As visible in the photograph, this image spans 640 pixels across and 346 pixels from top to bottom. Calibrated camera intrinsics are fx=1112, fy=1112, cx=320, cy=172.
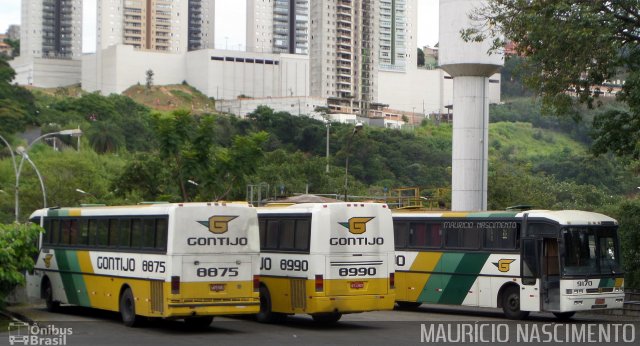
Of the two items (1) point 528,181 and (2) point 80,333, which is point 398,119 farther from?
(2) point 80,333

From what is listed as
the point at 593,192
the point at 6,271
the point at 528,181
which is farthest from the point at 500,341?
the point at 593,192

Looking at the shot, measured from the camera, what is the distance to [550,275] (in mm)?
25141

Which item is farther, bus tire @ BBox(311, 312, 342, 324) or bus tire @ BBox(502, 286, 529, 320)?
bus tire @ BBox(502, 286, 529, 320)

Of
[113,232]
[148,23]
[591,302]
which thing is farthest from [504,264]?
[148,23]

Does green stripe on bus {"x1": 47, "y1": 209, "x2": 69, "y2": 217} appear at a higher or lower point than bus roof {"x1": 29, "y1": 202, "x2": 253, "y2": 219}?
lower

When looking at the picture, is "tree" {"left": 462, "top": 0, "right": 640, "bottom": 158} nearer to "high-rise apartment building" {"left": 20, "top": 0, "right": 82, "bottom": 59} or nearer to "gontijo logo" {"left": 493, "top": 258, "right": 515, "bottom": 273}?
"gontijo logo" {"left": 493, "top": 258, "right": 515, "bottom": 273}

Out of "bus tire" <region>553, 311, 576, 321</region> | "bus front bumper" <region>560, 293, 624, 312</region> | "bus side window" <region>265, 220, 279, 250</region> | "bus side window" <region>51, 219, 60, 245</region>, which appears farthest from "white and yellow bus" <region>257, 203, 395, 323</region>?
"bus side window" <region>51, 219, 60, 245</region>

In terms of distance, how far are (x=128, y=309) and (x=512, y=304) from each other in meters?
9.01

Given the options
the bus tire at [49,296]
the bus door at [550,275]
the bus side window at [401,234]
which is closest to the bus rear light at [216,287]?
the bus tire at [49,296]

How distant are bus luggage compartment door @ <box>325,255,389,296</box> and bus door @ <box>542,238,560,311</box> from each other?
14.0ft

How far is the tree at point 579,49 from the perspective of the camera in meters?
26.0

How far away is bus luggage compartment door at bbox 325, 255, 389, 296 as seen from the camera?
22406 millimetres

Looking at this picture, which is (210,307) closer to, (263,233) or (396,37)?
(263,233)

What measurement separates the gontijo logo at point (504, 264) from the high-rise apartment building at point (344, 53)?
Result: 13533 centimetres
